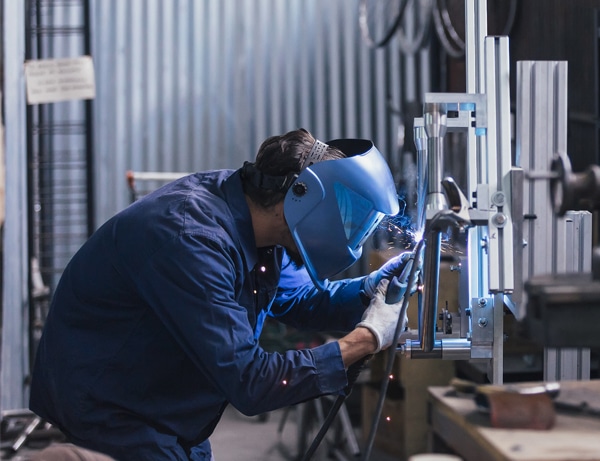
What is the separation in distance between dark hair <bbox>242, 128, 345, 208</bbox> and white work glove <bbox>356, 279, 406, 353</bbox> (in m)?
0.33

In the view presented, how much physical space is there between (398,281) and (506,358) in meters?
1.99

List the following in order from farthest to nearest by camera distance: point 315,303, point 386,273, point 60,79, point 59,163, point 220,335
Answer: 1. point 59,163
2. point 60,79
3. point 315,303
4. point 386,273
5. point 220,335

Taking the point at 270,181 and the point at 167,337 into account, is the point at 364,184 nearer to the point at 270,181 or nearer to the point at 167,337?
the point at 270,181

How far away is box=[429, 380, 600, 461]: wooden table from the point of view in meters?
1.16

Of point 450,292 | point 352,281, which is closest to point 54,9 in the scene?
point 450,292

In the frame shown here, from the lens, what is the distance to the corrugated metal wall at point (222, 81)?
5.19 metres

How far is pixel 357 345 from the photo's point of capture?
184 cm

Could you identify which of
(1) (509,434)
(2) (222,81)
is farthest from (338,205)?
(2) (222,81)

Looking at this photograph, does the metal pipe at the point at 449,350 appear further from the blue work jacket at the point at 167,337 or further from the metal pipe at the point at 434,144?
the metal pipe at the point at 434,144

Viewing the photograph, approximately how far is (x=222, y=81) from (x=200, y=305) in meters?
3.77

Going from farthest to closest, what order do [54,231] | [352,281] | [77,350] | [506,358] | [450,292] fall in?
[54,231]
[506,358]
[450,292]
[352,281]
[77,350]

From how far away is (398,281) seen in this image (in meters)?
1.95

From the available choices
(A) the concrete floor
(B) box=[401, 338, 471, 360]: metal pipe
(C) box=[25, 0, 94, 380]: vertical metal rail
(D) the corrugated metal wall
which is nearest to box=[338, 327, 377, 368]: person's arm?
(B) box=[401, 338, 471, 360]: metal pipe

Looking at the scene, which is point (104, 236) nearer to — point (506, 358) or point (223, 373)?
point (223, 373)
